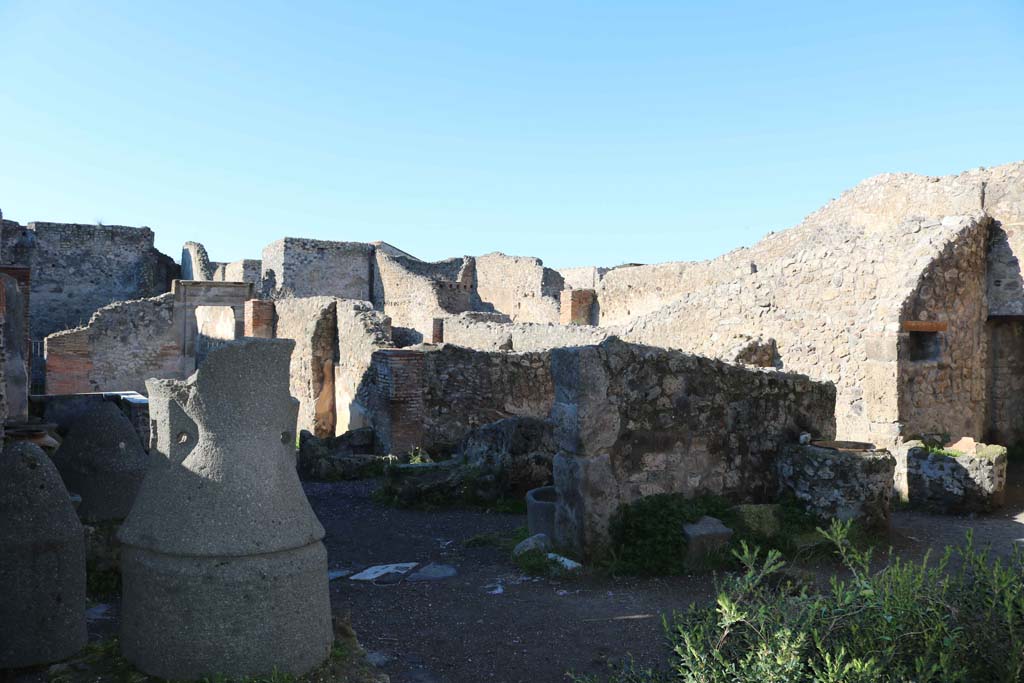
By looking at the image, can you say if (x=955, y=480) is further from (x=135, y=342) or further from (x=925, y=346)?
(x=135, y=342)

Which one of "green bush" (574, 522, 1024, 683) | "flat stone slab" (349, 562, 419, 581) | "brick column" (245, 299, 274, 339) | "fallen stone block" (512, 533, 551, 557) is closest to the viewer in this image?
"green bush" (574, 522, 1024, 683)

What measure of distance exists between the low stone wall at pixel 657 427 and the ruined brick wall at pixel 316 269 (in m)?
20.1

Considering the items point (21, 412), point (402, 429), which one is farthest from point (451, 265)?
point (21, 412)

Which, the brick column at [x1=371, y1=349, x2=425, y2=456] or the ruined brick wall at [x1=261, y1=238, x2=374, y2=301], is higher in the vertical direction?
the ruined brick wall at [x1=261, y1=238, x2=374, y2=301]

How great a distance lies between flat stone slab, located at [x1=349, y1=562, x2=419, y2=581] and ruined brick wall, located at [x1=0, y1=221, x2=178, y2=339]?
22630mm

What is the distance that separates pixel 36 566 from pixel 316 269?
23.8 m

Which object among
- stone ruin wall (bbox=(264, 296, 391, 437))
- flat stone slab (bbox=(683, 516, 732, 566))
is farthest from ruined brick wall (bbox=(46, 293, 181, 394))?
flat stone slab (bbox=(683, 516, 732, 566))

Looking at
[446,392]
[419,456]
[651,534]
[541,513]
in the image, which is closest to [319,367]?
[446,392]

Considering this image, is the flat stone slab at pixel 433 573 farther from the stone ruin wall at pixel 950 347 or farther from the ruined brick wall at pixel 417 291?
the ruined brick wall at pixel 417 291

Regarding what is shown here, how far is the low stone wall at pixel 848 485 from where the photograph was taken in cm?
651

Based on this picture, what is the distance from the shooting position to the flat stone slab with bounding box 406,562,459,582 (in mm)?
6047

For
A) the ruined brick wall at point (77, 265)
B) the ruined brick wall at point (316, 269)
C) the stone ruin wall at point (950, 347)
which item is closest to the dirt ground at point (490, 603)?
the stone ruin wall at point (950, 347)

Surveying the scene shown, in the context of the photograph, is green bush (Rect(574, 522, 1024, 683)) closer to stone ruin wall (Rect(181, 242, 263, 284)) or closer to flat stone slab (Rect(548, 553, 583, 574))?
flat stone slab (Rect(548, 553, 583, 574))

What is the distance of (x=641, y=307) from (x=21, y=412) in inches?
698
